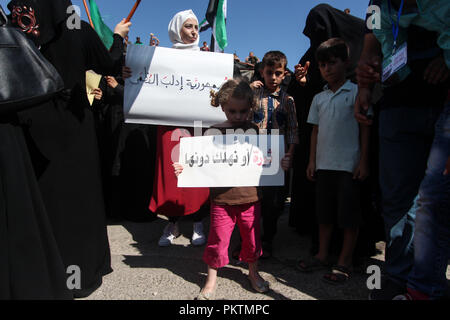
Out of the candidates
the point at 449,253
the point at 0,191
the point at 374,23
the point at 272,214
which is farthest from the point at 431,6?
the point at 0,191

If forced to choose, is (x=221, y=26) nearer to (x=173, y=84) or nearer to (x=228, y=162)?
(x=173, y=84)

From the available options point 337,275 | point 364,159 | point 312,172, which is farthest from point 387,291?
point 312,172

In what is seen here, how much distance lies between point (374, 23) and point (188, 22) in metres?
1.49

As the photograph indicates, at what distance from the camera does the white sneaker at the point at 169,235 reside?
96.2 inches

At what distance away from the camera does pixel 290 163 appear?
1.87 metres

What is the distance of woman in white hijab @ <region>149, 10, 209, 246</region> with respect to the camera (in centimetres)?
234

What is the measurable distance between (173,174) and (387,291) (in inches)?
65.6

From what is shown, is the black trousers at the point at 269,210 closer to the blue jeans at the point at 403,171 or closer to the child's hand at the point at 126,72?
the blue jeans at the point at 403,171

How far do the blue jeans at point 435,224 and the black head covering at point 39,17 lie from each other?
79.0 inches

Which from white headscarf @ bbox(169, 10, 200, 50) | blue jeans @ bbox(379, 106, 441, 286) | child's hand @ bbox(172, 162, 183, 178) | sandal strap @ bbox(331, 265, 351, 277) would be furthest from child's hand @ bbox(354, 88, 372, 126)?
white headscarf @ bbox(169, 10, 200, 50)

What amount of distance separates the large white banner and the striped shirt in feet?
1.03

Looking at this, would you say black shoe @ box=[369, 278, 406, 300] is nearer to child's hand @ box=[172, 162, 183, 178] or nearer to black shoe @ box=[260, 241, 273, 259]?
black shoe @ box=[260, 241, 273, 259]

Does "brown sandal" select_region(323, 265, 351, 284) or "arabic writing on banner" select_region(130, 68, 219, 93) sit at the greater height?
"arabic writing on banner" select_region(130, 68, 219, 93)

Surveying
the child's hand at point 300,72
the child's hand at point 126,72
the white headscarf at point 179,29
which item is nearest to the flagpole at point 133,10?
the child's hand at point 126,72
